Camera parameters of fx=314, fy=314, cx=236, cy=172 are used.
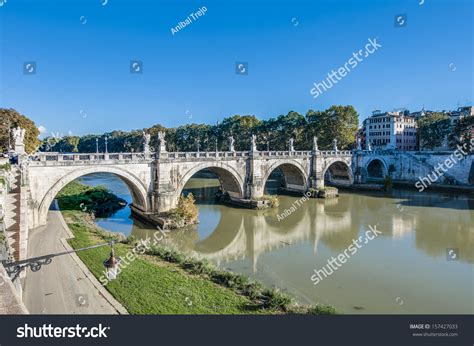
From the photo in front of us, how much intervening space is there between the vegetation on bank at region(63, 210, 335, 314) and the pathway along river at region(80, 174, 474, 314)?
2174 mm

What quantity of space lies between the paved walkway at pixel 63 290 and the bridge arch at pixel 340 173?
37627mm

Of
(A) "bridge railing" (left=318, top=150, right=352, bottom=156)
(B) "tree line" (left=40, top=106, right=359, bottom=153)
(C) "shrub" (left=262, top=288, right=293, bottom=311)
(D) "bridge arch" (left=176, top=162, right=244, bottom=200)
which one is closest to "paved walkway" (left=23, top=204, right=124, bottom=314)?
(C) "shrub" (left=262, top=288, right=293, bottom=311)

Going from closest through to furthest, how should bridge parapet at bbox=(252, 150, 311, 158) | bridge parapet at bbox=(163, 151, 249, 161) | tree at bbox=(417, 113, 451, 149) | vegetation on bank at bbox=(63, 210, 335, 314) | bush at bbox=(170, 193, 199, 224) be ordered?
vegetation on bank at bbox=(63, 210, 335, 314) → bush at bbox=(170, 193, 199, 224) → bridge parapet at bbox=(163, 151, 249, 161) → bridge parapet at bbox=(252, 150, 311, 158) → tree at bbox=(417, 113, 451, 149)

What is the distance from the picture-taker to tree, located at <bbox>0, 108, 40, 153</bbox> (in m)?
35.2

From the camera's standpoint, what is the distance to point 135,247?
54.5 feet

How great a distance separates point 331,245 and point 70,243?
1553 cm

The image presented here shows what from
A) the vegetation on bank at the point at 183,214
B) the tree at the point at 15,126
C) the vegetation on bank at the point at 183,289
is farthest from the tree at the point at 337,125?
the vegetation on bank at the point at 183,289

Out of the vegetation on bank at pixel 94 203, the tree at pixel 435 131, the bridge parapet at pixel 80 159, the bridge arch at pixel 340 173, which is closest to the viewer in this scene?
the bridge parapet at pixel 80 159

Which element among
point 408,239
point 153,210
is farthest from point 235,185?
point 408,239

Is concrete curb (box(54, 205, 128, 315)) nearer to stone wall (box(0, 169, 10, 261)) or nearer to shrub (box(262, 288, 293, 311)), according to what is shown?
stone wall (box(0, 169, 10, 261))

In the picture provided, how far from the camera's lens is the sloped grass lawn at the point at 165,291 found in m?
10.3

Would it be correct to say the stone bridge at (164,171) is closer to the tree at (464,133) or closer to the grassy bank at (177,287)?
the grassy bank at (177,287)

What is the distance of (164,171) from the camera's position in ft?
81.6
